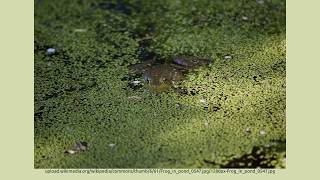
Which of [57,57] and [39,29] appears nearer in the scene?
[57,57]

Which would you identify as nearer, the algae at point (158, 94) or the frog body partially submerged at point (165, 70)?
the algae at point (158, 94)

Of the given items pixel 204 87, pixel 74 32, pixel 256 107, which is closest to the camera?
pixel 256 107

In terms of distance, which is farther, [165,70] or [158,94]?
[165,70]

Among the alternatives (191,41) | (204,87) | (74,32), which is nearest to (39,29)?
(74,32)

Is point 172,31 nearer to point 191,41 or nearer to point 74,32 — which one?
point 191,41
